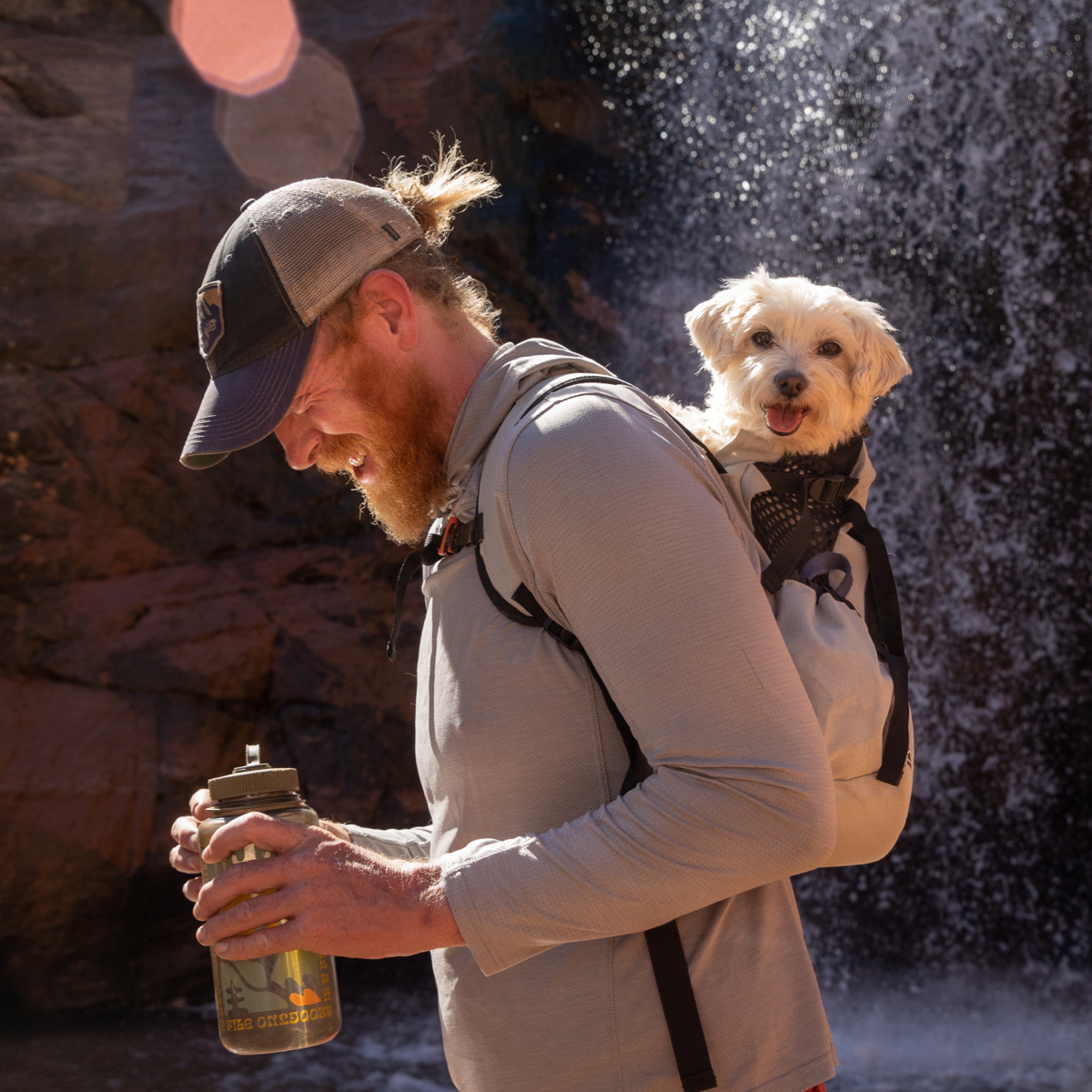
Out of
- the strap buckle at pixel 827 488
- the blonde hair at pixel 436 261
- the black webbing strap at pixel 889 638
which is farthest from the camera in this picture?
the strap buckle at pixel 827 488

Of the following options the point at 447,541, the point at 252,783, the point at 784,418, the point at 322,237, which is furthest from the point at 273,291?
the point at 784,418

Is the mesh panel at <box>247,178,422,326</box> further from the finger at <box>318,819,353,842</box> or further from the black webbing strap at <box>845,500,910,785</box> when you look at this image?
the black webbing strap at <box>845,500,910,785</box>

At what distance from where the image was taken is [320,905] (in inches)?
44.9

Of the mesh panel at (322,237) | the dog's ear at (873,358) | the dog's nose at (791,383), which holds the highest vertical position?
the mesh panel at (322,237)

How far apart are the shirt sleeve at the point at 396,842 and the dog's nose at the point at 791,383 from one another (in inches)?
49.3

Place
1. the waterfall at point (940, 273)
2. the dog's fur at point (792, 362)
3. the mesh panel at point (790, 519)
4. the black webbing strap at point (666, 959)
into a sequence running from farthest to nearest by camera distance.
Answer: the waterfall at point (940, 273)
the dog's fur at point (792, 362)
the mesh panel at point (790, 519)
the black webbing strap at point (666, 959)

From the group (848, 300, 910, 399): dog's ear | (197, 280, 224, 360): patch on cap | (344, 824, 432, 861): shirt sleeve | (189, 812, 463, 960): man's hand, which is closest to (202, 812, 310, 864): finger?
(189, 812, 463, 960): man's hand

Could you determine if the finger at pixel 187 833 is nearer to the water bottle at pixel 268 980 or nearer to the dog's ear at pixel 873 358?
the water bottle at pixel 268 980

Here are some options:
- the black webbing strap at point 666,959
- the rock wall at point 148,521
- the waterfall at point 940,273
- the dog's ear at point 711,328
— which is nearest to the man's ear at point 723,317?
the dog's ear at point 711,328

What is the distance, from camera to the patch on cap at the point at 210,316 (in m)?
1.56

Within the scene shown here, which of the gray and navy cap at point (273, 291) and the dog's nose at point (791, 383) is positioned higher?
the gray and navy cap at point (273, 291)

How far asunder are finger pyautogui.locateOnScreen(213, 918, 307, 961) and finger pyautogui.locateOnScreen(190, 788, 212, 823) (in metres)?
0.21

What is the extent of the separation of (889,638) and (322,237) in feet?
3.34

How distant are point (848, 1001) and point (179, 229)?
5336 millimetres
